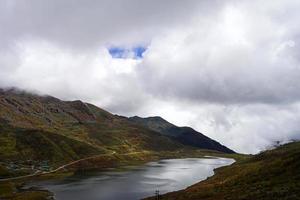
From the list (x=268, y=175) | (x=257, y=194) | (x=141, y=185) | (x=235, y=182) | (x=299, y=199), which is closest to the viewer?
(x=299, y=199)

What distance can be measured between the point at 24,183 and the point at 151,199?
92.7 meters

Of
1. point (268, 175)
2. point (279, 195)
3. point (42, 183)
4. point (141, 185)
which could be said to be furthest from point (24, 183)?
point (279, 195)

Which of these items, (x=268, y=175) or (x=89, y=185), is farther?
(x=89, y=185)

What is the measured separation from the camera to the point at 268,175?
102500 millimetres

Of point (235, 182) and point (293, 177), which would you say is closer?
point (293, 177)

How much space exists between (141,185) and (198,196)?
7366cm

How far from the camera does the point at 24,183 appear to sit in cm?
18762

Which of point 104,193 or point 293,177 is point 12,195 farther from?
point 293,177

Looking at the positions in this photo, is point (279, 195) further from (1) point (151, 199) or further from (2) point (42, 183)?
(2) point (42, 183)

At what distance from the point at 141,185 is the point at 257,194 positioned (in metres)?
100

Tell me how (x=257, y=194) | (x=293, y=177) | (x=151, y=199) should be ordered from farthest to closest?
(x=151, y=199)
(x=293, y=177)
(x=257, y=194)

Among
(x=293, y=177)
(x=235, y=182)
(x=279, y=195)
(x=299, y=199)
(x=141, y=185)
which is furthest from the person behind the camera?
(x=141, y=185)

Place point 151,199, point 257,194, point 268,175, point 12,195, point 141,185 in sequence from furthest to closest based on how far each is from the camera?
point 141,185 → point 12,195 → point 151,199 → point 268,175 → point 257,194

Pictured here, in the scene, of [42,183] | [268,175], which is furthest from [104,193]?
[268,175]
